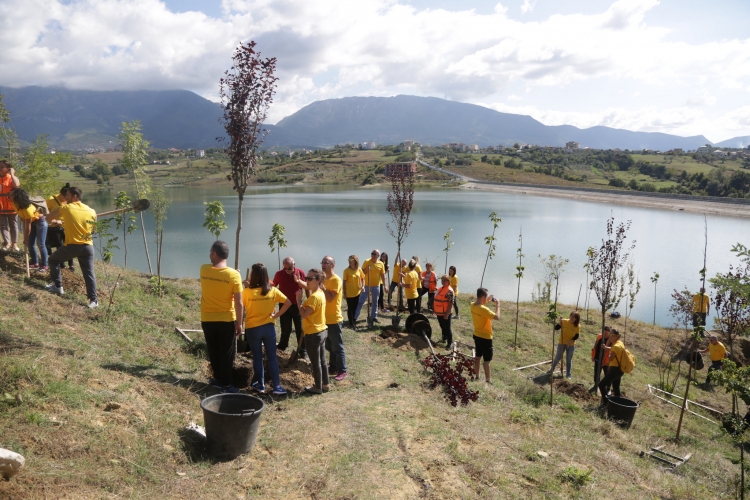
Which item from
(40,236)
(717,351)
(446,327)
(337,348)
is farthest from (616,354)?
(40,236)

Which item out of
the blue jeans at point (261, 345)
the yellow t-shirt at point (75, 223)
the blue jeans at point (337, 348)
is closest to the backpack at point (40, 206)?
the yellow t-shirt at point (75, 223)

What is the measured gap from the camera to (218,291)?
5.42 m

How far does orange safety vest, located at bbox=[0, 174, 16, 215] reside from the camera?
820 cm

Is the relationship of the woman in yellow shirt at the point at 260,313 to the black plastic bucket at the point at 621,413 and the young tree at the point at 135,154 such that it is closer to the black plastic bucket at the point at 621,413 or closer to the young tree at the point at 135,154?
the black plastic bucket at the point at 621,413

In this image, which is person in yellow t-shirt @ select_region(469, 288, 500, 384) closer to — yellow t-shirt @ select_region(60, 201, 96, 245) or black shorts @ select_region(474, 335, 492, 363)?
black shorts @ select_region(474, 335, 492, 363)

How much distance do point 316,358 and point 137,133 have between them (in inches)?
445

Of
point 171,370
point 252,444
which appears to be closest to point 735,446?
point 252,444

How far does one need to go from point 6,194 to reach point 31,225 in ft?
2.81

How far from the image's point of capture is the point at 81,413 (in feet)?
13.7

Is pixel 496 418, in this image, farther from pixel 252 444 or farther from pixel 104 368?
pixel 104 368

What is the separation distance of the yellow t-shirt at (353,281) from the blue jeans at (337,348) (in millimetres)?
2948

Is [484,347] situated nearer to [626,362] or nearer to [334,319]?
[626,362]

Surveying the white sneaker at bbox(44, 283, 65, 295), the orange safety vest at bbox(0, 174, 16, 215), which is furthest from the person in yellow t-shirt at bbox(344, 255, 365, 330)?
the orange safety vest at bbox(0, 174, 16, 215)

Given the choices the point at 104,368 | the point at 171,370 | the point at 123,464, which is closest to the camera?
the point at 123,464
